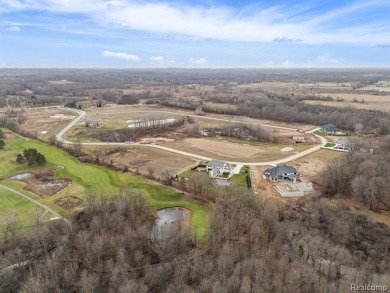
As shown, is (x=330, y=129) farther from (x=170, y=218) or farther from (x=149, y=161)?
(x=170, y=218)

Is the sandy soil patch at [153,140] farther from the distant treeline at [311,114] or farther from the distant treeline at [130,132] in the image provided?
the distant treeline at [311,114]

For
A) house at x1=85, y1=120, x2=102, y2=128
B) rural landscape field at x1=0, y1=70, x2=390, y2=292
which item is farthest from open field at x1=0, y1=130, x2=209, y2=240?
house at x1=85, y1=120, x2=102, y2=128

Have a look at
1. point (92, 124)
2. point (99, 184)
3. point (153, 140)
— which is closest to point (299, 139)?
point (153, 140)

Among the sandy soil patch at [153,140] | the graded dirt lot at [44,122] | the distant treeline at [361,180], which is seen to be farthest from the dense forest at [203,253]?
the graded dirt lot at [44,122]

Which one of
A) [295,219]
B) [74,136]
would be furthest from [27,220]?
[74,136]

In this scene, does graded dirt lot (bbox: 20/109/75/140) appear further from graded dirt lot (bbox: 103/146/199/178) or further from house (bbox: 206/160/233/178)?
house (bbox: 206/160/233/178)

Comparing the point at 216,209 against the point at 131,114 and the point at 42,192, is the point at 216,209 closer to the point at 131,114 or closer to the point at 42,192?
the point at 42,192
